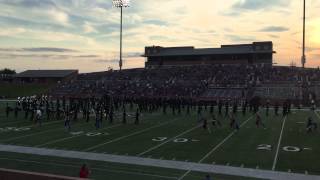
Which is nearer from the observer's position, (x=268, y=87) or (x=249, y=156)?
(x=249, y=156)

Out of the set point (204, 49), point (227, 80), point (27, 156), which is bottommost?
point (27, 156)

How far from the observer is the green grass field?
15.6m

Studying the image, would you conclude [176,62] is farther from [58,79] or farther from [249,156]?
[249,156]

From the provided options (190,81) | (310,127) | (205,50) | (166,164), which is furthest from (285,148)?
(205,50)

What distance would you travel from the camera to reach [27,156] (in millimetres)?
17906

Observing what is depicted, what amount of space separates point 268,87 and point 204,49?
87.0 ft

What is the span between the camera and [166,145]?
20.1 metres

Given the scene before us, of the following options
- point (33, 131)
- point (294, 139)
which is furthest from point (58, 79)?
point (294, 139)

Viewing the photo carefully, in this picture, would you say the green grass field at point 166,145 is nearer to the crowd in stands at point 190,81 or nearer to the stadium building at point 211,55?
the crowd in stands at point 190,81

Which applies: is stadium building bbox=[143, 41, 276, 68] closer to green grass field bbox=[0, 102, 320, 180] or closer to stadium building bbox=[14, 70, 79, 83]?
stadium building bbox=[14, 70, 79, 83]

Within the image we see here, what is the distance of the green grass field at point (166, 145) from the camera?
15617 millimetres

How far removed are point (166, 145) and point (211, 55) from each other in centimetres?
5584

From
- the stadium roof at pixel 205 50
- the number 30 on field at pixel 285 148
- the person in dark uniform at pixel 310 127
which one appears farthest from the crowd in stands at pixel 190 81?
the number 30 on field at pixel 285 148

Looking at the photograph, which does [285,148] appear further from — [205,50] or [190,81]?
[205,50]
